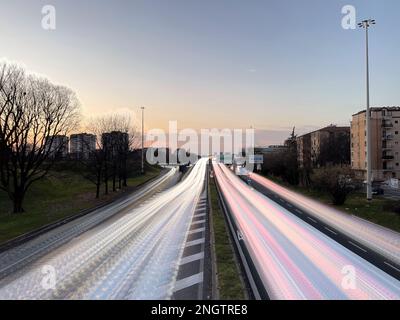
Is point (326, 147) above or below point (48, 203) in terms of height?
above

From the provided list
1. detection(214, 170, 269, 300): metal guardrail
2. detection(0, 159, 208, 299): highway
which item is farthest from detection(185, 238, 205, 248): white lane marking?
detection(214, 170, 269, 300): metal guardrail

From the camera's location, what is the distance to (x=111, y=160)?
59.7 m

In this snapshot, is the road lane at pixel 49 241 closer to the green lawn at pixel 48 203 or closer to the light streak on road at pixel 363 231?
the green lawn at pixel 48 203

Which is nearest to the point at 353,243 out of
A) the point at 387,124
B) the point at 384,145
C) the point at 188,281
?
the point at 188,281

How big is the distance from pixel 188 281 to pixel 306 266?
473cm

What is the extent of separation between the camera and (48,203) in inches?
1590

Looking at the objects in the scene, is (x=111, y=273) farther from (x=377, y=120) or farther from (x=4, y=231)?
(x=377, y=120)

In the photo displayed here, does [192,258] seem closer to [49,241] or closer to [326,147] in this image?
[49,241]

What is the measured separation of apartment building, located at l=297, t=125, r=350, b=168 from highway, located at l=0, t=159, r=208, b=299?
67.9 m

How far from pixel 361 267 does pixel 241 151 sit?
15199 centimetres

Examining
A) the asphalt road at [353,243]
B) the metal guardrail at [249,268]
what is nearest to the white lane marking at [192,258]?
the metal guardrail at [249,268]

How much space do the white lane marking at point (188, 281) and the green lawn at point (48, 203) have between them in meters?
12.5

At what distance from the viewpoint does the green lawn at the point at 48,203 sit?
25.4 meters
